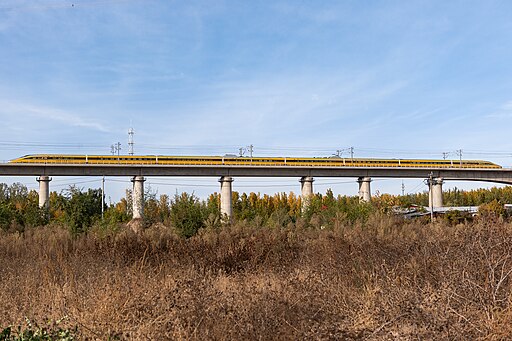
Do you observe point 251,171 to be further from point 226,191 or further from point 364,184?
point 364,184

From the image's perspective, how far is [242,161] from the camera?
4856cm

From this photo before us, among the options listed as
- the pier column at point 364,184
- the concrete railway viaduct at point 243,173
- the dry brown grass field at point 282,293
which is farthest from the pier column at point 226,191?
the dry brown grass field at point 282,293

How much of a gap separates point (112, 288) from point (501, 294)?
480 centimetres

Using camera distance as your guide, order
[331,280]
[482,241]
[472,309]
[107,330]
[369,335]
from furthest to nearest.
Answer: [331,280], [482,241], [472,309], [107,330], [369,335]

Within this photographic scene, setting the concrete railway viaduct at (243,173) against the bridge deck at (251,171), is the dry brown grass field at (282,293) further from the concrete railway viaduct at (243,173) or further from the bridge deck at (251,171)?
the bridge deck at (251,171)

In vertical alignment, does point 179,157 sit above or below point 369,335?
above

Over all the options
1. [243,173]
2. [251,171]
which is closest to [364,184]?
[251,171]

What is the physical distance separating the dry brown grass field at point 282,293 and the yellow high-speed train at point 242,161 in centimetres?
3720

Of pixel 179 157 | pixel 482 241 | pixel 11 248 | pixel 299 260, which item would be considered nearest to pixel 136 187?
pixel 179 157

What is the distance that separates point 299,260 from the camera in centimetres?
920

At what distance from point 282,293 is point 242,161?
1675 inches

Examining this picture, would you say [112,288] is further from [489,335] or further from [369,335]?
[489,335]

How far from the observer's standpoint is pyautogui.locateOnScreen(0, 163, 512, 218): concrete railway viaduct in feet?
143

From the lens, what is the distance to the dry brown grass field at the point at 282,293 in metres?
4.67
